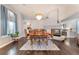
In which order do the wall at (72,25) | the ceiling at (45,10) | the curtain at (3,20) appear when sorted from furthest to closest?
1. the wall at (72,25)
2. the ceiling at (45,10)
3. the curtain at (3,20)

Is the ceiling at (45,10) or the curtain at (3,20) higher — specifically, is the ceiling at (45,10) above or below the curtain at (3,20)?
above

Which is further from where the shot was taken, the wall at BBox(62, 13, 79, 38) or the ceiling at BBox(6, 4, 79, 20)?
the wall at BBox(62, 13, 79, 38)

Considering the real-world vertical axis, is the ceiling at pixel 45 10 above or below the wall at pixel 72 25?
above

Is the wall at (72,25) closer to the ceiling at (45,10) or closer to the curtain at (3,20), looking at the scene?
the ceiling at (45,10)

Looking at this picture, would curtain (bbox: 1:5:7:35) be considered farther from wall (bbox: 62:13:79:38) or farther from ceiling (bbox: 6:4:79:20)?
wall (bbox: 62:13:79:38)

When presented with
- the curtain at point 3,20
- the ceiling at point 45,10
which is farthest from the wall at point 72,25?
the curtain at point 3,20

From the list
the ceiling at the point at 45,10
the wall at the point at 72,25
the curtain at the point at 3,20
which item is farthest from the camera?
the wall at the point at 72,25

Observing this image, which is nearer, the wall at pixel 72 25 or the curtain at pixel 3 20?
the curtain at pixel 3 20

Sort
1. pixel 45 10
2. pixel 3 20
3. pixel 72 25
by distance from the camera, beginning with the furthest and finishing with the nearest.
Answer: pixel 72 25
pixel 45 10
pixel 3 20

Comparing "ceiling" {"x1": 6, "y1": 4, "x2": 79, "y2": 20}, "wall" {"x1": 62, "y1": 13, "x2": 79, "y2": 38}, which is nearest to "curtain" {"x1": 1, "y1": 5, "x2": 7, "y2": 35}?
"ceiling" {"x1": 6, "y1": 4, "x2": 79, "y2": 20}

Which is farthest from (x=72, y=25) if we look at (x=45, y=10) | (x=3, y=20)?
(x=3, y=20)

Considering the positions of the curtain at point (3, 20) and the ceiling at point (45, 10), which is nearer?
the curtain at point (3, 20)

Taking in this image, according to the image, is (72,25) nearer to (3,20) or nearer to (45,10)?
(45,10)
